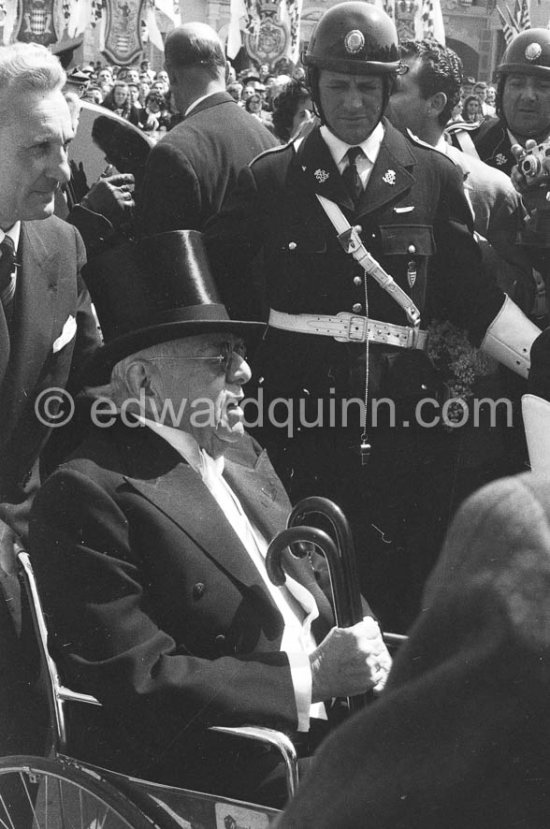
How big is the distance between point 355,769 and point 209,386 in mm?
1626

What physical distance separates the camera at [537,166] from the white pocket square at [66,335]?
164 centimetres

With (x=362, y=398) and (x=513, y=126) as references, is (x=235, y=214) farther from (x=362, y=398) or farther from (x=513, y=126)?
(x=513, y=126)

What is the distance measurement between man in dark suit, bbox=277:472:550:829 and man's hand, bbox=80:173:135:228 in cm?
315

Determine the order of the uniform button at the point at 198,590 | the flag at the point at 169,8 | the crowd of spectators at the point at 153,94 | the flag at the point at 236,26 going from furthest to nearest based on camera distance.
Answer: the crowd of spectators at the point at 153,94, the flag at the point at 169,8, the flag at the point at 236,26, the uniform button at the point at 198,590

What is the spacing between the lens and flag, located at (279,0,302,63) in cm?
1000

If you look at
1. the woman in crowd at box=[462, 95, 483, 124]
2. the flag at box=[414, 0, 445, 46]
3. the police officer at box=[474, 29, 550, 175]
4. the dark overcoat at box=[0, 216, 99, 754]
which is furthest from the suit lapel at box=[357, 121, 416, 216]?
the woman in crowd at box=[462, 95, 483, 124]

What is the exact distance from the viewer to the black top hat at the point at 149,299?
288 centimetres

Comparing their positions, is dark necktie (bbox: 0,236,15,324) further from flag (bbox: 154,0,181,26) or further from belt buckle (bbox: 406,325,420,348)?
flag (bbox: 154,0,181,26)

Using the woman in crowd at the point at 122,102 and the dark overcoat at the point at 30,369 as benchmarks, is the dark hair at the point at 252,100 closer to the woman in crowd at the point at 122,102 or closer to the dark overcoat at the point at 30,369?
the woman in crowd at the point at 122,102

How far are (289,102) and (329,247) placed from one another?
3098mm

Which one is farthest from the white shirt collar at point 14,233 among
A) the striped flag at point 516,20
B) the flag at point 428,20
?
the striped flag at point 516,20

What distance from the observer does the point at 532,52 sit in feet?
16.6

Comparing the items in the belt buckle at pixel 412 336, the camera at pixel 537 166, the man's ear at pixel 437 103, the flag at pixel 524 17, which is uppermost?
the man's ear at pixel 437 103

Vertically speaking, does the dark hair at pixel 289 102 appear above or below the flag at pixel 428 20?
below
